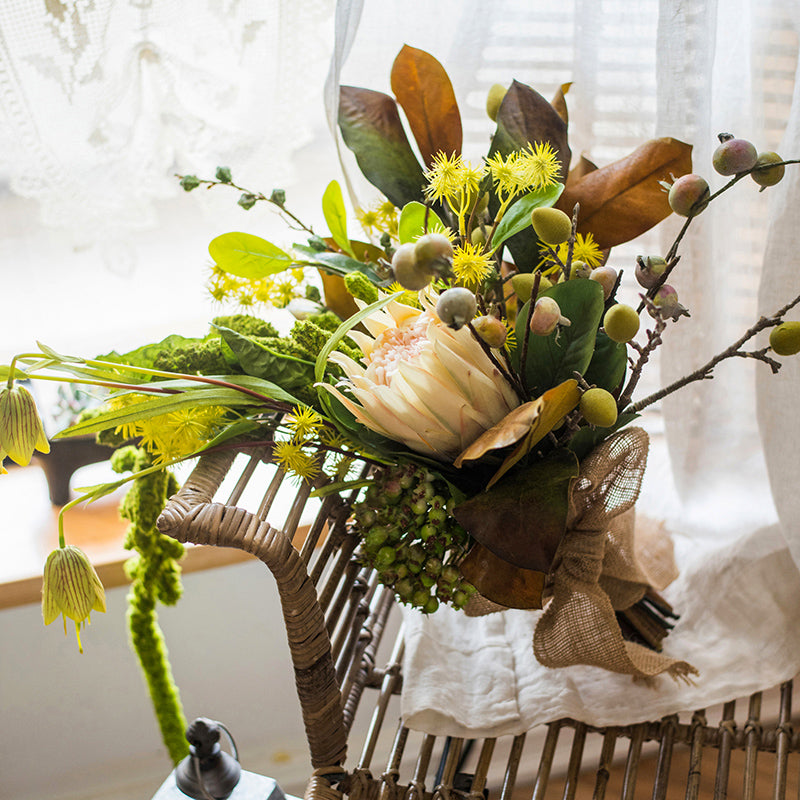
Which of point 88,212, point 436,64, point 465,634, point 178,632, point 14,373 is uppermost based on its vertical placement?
point 436,64

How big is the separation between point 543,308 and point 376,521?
0.70 feet

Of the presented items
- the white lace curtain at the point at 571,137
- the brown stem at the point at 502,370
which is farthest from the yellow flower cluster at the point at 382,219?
the brown stem at the point at 502,370

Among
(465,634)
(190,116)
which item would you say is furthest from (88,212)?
(465,634)

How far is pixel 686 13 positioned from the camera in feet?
2.16

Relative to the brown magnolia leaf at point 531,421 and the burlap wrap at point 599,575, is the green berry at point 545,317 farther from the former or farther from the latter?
the burlap wrap at point 599,575

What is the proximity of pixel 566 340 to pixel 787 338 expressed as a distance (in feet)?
0.43

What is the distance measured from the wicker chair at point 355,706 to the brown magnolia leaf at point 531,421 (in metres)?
0.15

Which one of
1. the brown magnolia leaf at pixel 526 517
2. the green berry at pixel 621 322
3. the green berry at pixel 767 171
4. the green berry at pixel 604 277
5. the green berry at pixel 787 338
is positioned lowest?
the brown magnolia leaf at pixel 526 517

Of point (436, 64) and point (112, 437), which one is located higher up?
point (436, 64)

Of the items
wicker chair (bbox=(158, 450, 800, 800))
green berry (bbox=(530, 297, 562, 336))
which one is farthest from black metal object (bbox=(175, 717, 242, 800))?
green berry (bbox=(530, 297, 562, 336))

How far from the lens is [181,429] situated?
1.82ft

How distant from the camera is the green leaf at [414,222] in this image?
0.56 m

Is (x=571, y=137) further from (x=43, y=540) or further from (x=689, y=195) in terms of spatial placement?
(x=43, y=540)

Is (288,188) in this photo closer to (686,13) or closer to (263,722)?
(686,13)
